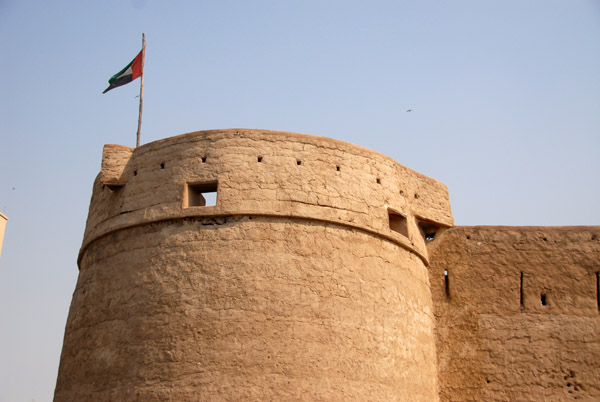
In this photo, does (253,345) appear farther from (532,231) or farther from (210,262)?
(532,231)

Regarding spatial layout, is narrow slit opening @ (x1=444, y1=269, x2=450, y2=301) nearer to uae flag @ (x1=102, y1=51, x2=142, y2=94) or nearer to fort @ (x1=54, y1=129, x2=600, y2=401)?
fort @ (x1=54, y1=129, x2=600, y2=401)

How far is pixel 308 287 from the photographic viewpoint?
1203cm

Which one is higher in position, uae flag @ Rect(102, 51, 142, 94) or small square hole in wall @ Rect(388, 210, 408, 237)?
uae flag @ Rect(102, 51, 142, 94)

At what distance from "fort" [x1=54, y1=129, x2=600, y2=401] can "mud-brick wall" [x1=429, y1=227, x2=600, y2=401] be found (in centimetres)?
2

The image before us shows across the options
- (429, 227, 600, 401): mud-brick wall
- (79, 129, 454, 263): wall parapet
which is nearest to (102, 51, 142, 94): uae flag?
(79, 129, 454, 263): wall parapet

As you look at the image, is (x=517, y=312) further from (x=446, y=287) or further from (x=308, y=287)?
(x=308, y=287)

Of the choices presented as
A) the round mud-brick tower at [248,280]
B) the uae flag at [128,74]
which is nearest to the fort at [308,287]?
the round mud-brick tower at [248,280]

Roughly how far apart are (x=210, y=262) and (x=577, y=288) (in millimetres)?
6574

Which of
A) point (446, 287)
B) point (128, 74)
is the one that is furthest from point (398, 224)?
point (128, 74)

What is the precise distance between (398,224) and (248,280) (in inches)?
128

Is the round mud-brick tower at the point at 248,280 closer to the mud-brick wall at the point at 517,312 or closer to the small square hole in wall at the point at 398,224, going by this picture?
the small square hole in wall at the point at 398,224

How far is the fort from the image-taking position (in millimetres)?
11594

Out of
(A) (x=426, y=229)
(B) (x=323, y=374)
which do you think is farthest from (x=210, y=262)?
(A) (x=426, y=229)

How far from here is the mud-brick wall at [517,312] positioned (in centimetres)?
1355
